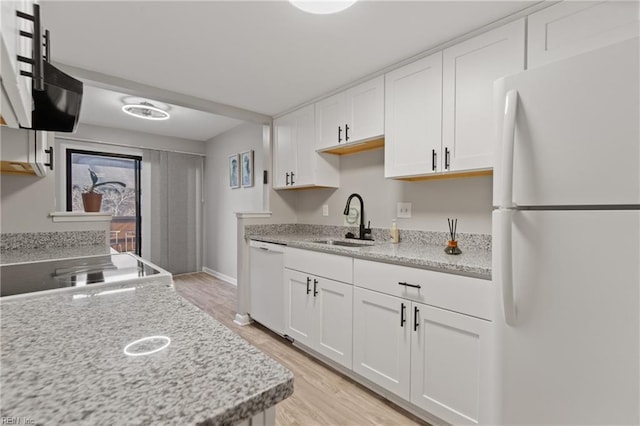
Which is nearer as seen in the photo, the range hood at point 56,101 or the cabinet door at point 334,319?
the range hood at point 56,101

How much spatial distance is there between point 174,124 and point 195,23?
9.30 ft

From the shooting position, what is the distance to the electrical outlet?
2324mm

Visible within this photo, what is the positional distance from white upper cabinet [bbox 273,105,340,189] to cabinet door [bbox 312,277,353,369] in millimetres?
1047

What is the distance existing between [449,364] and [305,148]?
2114 mm

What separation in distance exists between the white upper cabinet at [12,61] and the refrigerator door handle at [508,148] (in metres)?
1.22

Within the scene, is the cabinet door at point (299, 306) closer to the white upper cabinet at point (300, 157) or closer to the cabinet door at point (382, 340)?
the cabinet door at point (382, 340)

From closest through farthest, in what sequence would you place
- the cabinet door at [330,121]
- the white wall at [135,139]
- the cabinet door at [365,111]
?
the cabinet door at [365,111], the cabinet door at [330,121], the white wall at [135,139]

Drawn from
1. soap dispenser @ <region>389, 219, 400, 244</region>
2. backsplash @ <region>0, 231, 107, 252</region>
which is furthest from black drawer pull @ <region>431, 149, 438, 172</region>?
backsplash @ <region>0, 231, 107, 252</region>

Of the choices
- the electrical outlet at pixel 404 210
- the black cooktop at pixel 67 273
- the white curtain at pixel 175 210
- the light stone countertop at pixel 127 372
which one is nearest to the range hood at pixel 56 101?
the black cooktop at pixel 67 273

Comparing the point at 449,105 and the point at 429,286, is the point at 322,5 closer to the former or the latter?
the point at 449,105

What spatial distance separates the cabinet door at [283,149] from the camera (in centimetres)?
303

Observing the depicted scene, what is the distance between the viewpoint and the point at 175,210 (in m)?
4.93

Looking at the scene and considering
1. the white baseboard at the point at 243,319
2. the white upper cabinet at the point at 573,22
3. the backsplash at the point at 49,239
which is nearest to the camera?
the white upper cabinet at the point at 573,22

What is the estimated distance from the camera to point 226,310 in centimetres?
343
